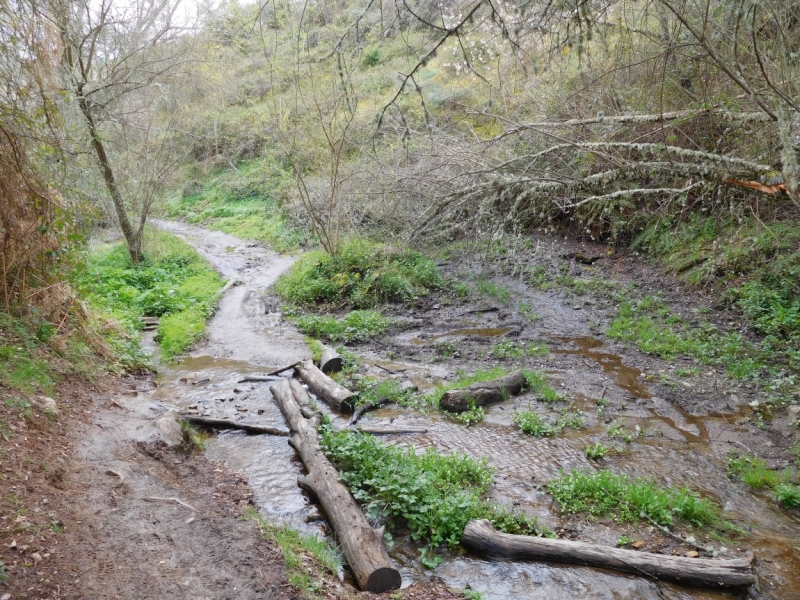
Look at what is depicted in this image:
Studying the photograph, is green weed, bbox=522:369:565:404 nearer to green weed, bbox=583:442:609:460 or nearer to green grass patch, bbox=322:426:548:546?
green weed, bbox=583:442:609:460

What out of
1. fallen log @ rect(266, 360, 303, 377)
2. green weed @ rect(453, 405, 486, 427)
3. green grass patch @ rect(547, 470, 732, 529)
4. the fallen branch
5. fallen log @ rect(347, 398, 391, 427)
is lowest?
green grass patch @ rect(547, 470, 732, 529)

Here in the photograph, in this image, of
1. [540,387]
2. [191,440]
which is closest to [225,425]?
[191,440]

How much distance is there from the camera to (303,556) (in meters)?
4.16

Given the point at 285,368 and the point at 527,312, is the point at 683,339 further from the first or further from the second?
the point at 285,368

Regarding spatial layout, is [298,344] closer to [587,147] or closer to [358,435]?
[358,435]

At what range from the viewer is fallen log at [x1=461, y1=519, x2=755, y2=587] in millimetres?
4012

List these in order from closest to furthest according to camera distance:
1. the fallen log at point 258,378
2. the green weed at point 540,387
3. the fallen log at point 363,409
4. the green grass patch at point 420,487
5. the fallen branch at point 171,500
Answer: the fallen branch at point 171,500 < the green grass patch at point 420,487 < the fallen log at point 363,409 < the green weed at point 540,387 < the fallen log at point 258,378

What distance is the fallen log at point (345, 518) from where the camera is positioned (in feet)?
13.1

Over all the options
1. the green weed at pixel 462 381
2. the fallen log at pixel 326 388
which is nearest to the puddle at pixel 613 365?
the green weed at pixel 462 381

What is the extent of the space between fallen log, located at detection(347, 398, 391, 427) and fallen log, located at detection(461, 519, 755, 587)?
273cm

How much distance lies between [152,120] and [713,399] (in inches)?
629

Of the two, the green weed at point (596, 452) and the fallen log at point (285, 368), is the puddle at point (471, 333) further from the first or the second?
the green weed at point (596, 452)

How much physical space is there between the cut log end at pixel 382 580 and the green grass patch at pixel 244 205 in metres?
15.5

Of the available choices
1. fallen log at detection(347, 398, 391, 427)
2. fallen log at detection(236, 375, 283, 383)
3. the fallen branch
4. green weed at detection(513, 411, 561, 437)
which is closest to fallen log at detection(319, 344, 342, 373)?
fallen log at detection(236, 375, 283, 383)
